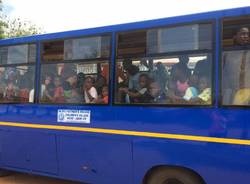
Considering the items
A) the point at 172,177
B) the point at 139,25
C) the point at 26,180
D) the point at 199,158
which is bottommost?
the point at 26,180

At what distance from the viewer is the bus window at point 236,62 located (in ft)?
16.9

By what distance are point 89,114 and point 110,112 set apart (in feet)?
1.32

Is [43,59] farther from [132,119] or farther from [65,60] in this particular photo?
[132,119]

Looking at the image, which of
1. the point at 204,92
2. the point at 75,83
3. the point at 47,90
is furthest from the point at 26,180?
the point at 204,92

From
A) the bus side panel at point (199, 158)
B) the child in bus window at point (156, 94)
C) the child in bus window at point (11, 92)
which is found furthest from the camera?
the child in bus window at point (11, 92)

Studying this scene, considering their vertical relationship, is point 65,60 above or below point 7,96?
above

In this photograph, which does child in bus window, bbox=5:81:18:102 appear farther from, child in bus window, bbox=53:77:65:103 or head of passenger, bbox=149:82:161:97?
head of passenger, bbox=149:82:161:97

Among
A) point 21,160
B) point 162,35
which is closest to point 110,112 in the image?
point 162,35

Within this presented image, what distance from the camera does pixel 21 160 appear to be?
7.57 m

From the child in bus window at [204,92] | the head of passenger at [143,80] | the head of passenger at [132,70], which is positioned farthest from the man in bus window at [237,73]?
the head of passenger at [132,70]

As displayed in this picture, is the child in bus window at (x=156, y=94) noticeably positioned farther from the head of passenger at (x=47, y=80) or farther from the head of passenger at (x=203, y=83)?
the head of passenger at (x=47, y=80)

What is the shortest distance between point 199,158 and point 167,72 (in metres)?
1.22

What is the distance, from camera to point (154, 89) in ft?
19.5

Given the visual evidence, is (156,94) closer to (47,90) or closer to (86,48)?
(86,48)
